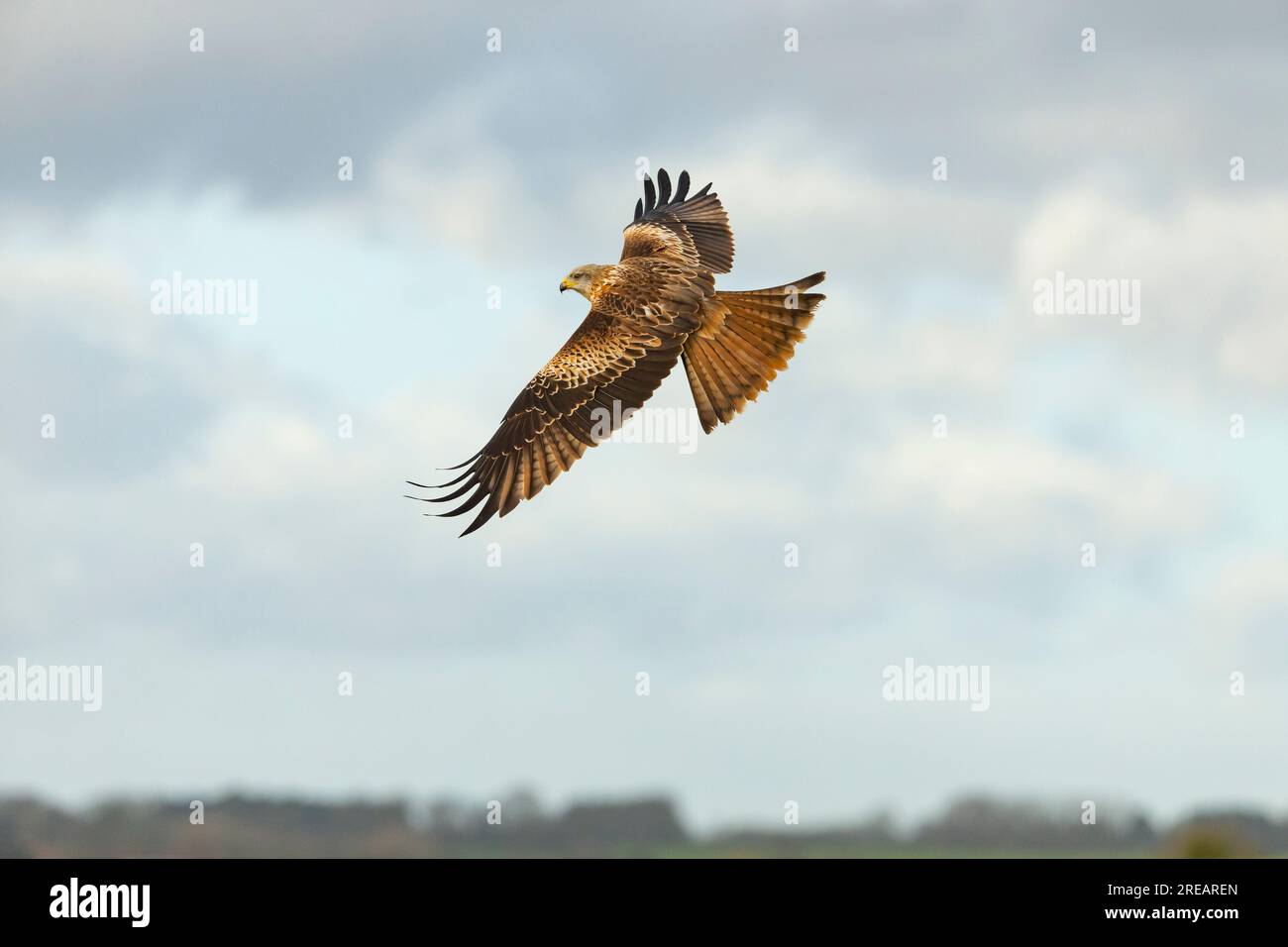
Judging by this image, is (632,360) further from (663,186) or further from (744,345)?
(663,186)

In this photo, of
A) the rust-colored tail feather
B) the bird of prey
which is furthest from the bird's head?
the rust-colored tail feather

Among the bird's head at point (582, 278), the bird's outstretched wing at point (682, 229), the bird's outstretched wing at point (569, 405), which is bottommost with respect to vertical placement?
the bird's outstretched wing at point (569, 405)

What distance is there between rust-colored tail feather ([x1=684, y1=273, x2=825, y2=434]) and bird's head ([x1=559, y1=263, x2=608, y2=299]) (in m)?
1.13

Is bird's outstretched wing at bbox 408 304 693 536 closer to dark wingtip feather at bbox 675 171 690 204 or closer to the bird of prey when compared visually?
the bird of prey

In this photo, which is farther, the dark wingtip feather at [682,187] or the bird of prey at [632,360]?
the dark wingtip feather at [682,187]

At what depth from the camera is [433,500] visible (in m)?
12.4

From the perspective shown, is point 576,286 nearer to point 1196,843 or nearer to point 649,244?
point 649,244

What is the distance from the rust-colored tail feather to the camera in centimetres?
1363

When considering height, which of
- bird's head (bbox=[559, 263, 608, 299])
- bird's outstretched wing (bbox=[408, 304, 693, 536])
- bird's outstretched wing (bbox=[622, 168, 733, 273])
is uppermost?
bird's outstretched wing (bbox=[622, 168, 733, 273])

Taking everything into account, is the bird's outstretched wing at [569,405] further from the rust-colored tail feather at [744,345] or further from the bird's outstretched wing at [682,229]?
the bird's outstretched wing at [682,229]

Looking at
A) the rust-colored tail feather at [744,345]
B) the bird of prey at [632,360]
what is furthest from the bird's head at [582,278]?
the rust-colored tail feather at [744,345]

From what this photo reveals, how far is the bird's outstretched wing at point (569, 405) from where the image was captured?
41.6 feet
